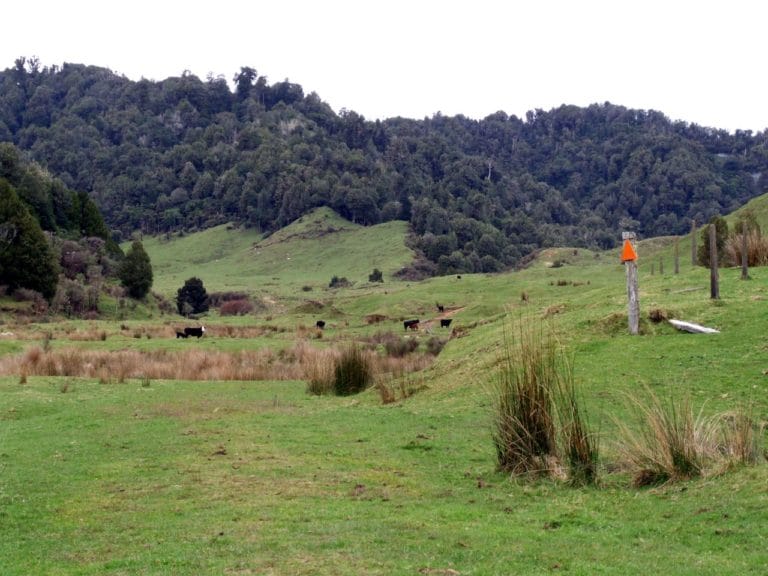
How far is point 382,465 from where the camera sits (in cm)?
1116

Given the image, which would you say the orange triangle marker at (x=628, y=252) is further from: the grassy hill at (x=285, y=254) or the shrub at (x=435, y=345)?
the grassy hill at (x=285, y=254)

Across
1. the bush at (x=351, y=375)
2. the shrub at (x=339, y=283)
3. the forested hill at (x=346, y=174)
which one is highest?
the forested hill at (x=346, y=174)

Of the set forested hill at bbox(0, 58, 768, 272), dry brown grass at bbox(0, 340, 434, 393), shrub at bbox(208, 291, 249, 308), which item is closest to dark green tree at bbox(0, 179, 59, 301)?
dry brown grass at bbox(0, 340, 434, 393)

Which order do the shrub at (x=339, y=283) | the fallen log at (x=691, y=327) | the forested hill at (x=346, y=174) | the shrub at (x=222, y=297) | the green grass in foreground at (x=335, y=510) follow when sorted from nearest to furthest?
the green grass in foreground at (x=335, y=510) → the fallen log at (x=691, y=327) → the shrub at (x=222, y=297) → the shrub at (x=339, y=283) → the forested hill at (x=346, y=174)

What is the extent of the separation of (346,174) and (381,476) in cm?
13042

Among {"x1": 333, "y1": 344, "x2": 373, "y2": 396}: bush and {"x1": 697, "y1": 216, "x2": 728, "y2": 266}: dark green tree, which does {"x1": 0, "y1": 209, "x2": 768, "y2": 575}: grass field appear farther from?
{"x1": 697, "y1": 216, "x2": 728, "y2": 266}: dark green tree

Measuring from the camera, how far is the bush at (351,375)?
851 inches

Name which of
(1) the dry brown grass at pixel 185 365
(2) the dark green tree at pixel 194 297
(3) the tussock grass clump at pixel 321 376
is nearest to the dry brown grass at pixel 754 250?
(1) the dry brown grass at pixel 185 365

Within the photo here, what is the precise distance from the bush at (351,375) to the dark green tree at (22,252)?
35988 millimetres

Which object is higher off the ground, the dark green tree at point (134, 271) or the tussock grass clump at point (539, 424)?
the dark green tree at point (134, 271)

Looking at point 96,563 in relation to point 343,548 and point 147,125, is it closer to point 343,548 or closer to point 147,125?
point 343,548

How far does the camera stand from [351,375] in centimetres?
2178

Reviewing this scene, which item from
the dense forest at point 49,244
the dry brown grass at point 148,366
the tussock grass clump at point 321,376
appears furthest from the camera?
the dense forest at point 49,244

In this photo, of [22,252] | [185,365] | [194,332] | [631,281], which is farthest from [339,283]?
[631,281]
